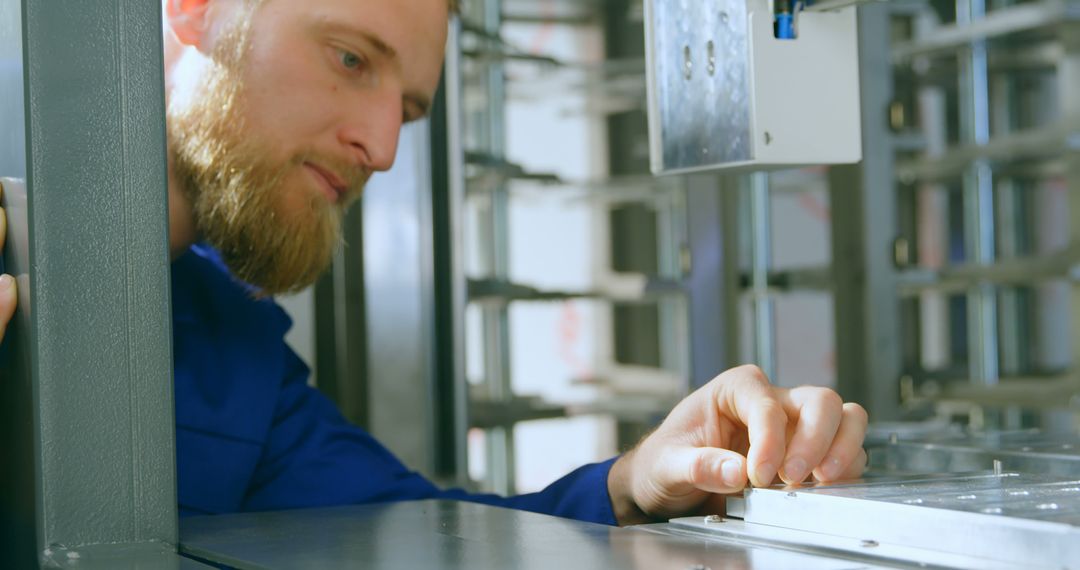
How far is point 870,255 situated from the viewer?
3.67 metres

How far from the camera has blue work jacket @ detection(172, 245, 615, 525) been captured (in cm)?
128

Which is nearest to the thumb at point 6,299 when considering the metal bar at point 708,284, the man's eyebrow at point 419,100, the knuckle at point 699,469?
the knuckle at point 699,469

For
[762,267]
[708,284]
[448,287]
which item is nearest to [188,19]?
[448,287]

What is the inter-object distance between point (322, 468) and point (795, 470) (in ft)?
2.06

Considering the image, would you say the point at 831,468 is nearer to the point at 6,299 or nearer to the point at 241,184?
the point at 6,299

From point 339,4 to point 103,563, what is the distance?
2.42 feet

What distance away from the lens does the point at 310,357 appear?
297 centimetres

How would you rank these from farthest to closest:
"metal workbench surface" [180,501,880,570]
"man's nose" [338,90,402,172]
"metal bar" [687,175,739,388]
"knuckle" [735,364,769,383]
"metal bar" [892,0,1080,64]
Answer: "metal bar" [687,175,739,388] → "metal bar" [892,0,1080,64] → "man's nose" [338,90,402,172] → "knuckle" [735,364,769,383] → "metal workbench surface" [180,501,880,570]

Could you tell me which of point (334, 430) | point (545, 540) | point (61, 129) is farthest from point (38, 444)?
point (334, 430)

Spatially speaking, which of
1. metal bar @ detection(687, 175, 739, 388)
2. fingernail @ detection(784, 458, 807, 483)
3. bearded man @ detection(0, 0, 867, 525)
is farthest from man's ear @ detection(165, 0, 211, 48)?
metal bar @ detection(687, 175, 739, 388)

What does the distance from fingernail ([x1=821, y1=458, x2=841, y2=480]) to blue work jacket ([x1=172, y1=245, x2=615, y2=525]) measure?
0.97 feet

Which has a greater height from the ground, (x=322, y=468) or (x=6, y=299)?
(x=6, y=299)

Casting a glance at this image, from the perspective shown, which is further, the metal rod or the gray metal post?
the metal rod

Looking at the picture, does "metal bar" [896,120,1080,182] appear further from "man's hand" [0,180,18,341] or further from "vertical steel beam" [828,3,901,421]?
"man's hand" [0,180,18,341]
